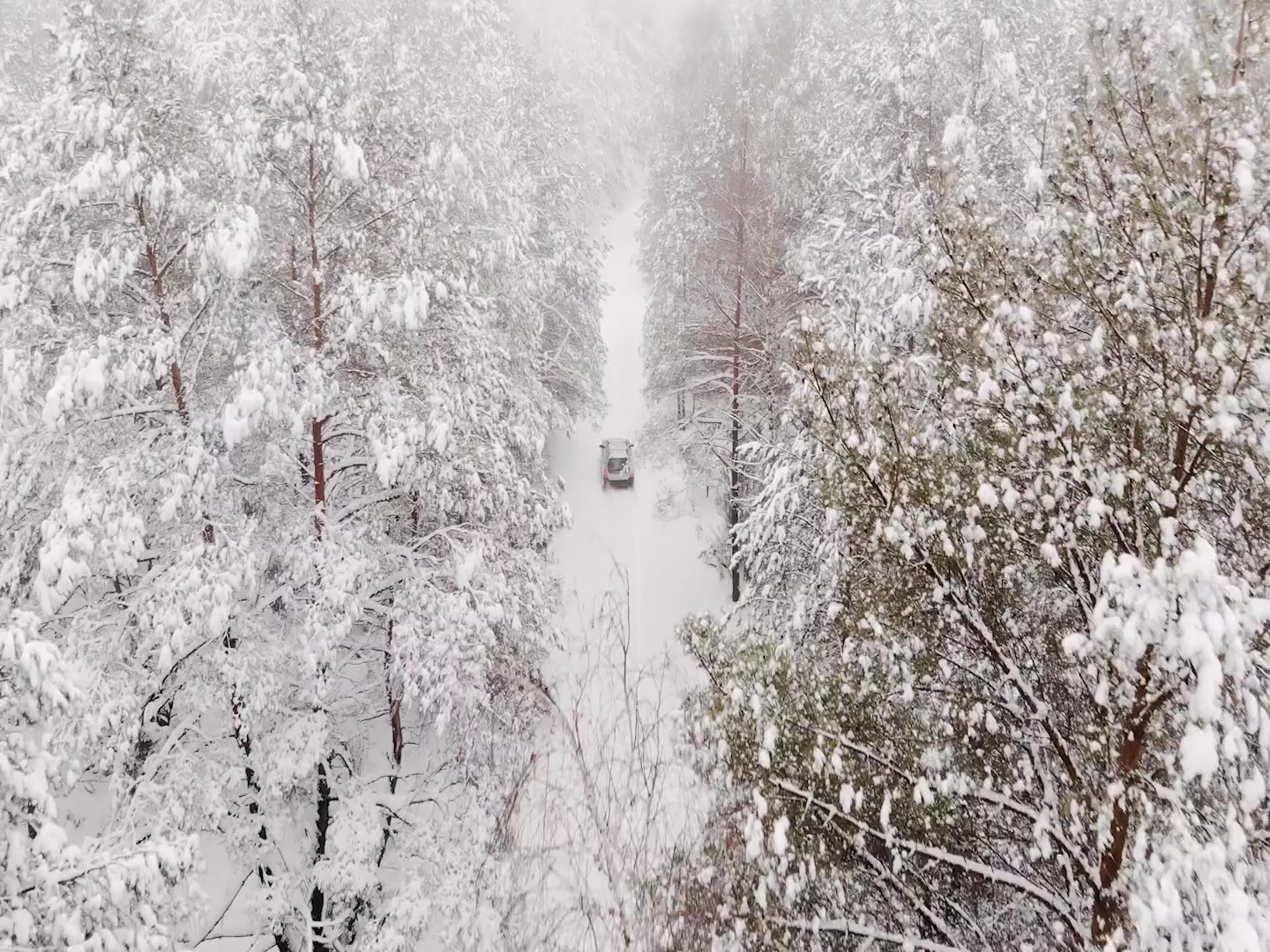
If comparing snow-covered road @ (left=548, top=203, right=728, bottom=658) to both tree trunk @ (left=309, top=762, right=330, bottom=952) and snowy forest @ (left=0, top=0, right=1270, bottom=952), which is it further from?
tree trunk @ (left=309, top=762, right=330, bottom=952)

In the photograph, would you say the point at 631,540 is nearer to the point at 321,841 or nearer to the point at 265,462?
the point at 321,841

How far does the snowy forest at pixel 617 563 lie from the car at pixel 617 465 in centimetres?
881

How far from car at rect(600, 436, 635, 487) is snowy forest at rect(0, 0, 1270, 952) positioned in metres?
8.81

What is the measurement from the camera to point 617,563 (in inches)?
343

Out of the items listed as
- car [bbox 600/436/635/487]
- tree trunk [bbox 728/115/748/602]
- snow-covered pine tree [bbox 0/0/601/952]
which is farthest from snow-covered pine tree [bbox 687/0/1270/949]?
car [bbox 600/436/635/487]

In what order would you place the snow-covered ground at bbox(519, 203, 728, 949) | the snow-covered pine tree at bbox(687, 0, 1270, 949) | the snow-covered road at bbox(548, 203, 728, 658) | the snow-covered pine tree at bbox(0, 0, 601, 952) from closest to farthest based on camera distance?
the snow-covered pine tree at bbox(687, 0, 1270, 949), the snow-covered pine tree at bbox(0, 0, 601, 952), the snow-covered ground at bbox(519, 203, 728, 949), the snow-covered road at bbox(548, 203, 728, 658)

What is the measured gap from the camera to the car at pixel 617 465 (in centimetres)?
2206

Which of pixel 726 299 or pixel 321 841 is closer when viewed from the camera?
pixel 321 841

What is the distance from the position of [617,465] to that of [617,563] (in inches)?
535

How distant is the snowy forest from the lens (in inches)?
141

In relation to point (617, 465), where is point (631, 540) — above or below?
below

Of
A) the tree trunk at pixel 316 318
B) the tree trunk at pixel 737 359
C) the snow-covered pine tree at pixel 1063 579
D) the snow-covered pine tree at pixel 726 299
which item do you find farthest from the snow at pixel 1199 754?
the tree trunk at pixel 737 359

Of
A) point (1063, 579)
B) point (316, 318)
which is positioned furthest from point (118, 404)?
point (1063, 579)

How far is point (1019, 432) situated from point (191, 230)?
24.1 feet
